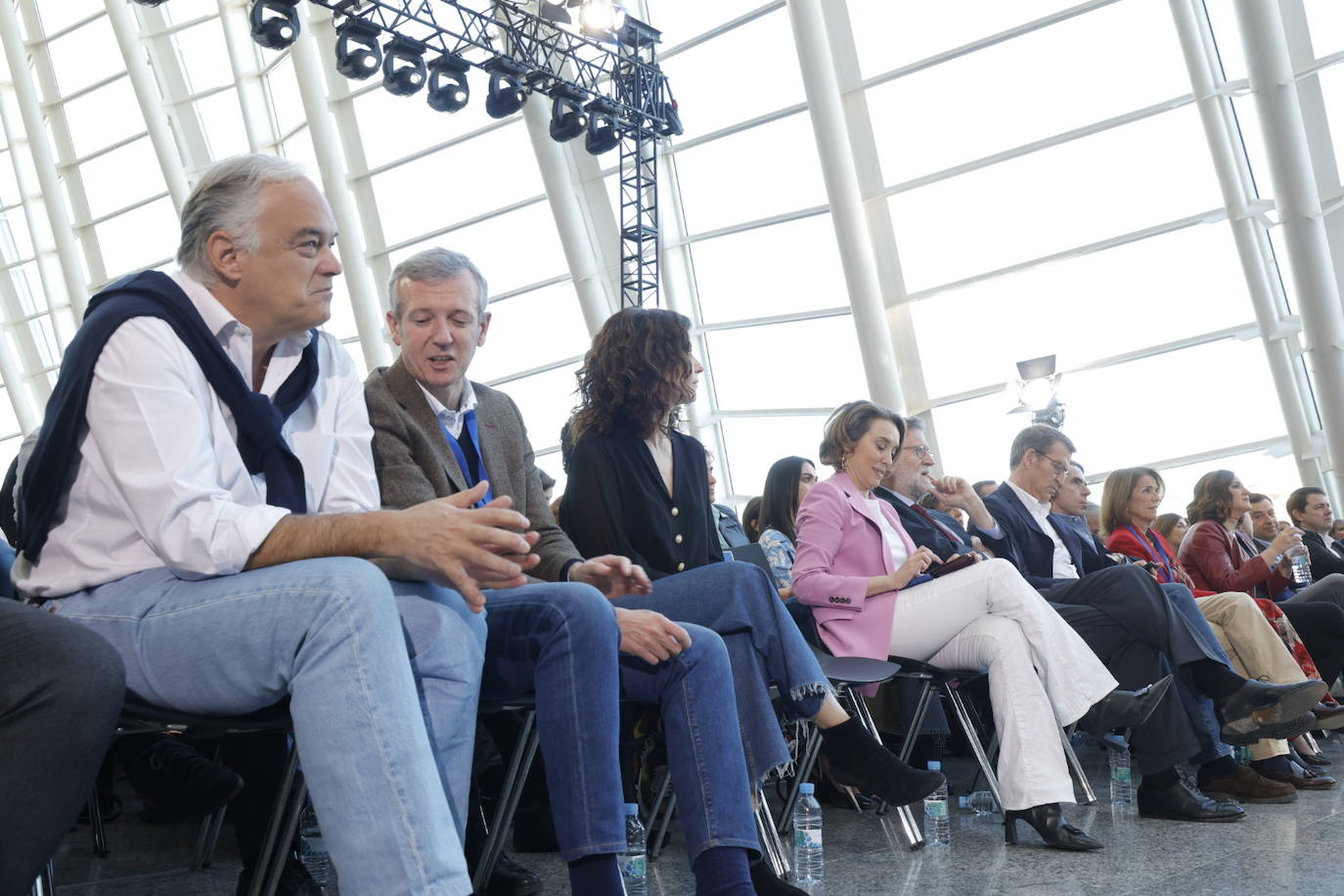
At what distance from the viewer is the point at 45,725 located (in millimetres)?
1409

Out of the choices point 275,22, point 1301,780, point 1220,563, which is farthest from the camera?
point 275,22

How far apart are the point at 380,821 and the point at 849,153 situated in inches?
366

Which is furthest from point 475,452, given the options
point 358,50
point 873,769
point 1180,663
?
point 358,50

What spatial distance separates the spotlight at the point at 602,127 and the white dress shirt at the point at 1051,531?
21.9 ft

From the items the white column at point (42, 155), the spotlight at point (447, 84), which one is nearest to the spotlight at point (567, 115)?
the spotlight at point (447, 84)

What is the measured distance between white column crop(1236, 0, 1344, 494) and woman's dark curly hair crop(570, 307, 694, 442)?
7.12m

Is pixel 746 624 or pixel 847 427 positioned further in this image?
pixel 847 427

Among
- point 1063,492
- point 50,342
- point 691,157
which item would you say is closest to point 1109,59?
point 691,157

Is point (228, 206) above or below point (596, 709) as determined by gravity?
above

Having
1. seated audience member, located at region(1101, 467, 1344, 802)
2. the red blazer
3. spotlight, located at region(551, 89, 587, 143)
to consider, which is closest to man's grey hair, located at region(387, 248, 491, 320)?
seated audience member, located at region(1101, 467, 1344, 802)

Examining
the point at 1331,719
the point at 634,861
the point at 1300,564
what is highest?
the point at 634,861

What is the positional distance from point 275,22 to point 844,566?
704 centimetres

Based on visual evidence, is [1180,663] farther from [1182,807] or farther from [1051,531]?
[1051,531]

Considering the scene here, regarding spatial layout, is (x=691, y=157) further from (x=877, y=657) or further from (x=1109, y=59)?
(x=877, y=657)
